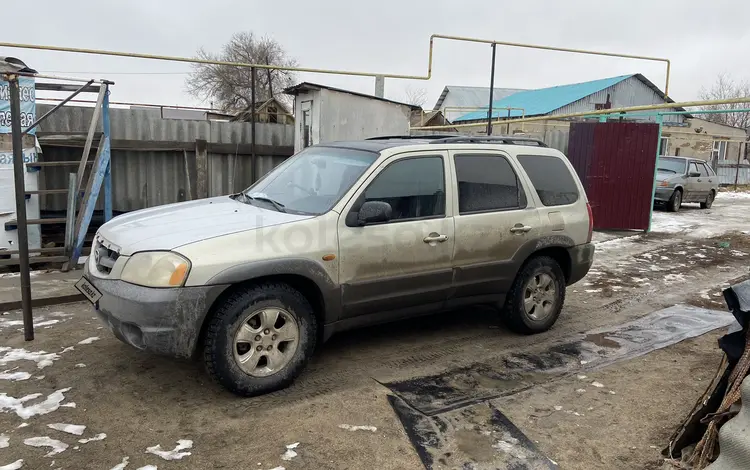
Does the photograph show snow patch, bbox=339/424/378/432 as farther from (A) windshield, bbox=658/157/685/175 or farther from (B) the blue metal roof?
(B) the blue metal roof

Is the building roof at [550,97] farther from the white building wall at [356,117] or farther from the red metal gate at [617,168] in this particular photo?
the white building wall at [356,117]

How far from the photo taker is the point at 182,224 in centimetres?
400

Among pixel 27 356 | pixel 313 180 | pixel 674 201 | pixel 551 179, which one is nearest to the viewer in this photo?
pixel 27 356

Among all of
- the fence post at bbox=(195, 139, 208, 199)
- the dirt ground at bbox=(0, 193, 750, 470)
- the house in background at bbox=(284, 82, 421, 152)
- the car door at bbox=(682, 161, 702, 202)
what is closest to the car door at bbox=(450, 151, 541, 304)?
the dirt ground at bbox=(0, 193, 750, 470)

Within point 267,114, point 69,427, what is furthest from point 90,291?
point 267,114

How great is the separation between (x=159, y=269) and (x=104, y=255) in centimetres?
74

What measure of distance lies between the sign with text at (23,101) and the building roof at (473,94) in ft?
131

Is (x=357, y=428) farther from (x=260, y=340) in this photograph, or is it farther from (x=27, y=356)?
(x=27, y=356)

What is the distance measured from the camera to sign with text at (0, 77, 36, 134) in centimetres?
689

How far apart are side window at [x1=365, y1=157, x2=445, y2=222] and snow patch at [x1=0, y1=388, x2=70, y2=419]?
253cm

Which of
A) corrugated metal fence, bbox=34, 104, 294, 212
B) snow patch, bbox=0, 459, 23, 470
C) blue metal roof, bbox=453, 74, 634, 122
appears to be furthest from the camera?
blue metal roof, bbox=453, 74, 634, 122

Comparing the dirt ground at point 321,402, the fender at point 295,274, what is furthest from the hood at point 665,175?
the fender at point 295,274

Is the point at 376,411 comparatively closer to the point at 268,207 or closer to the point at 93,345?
the point at 268,207

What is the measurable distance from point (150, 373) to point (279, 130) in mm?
6160
